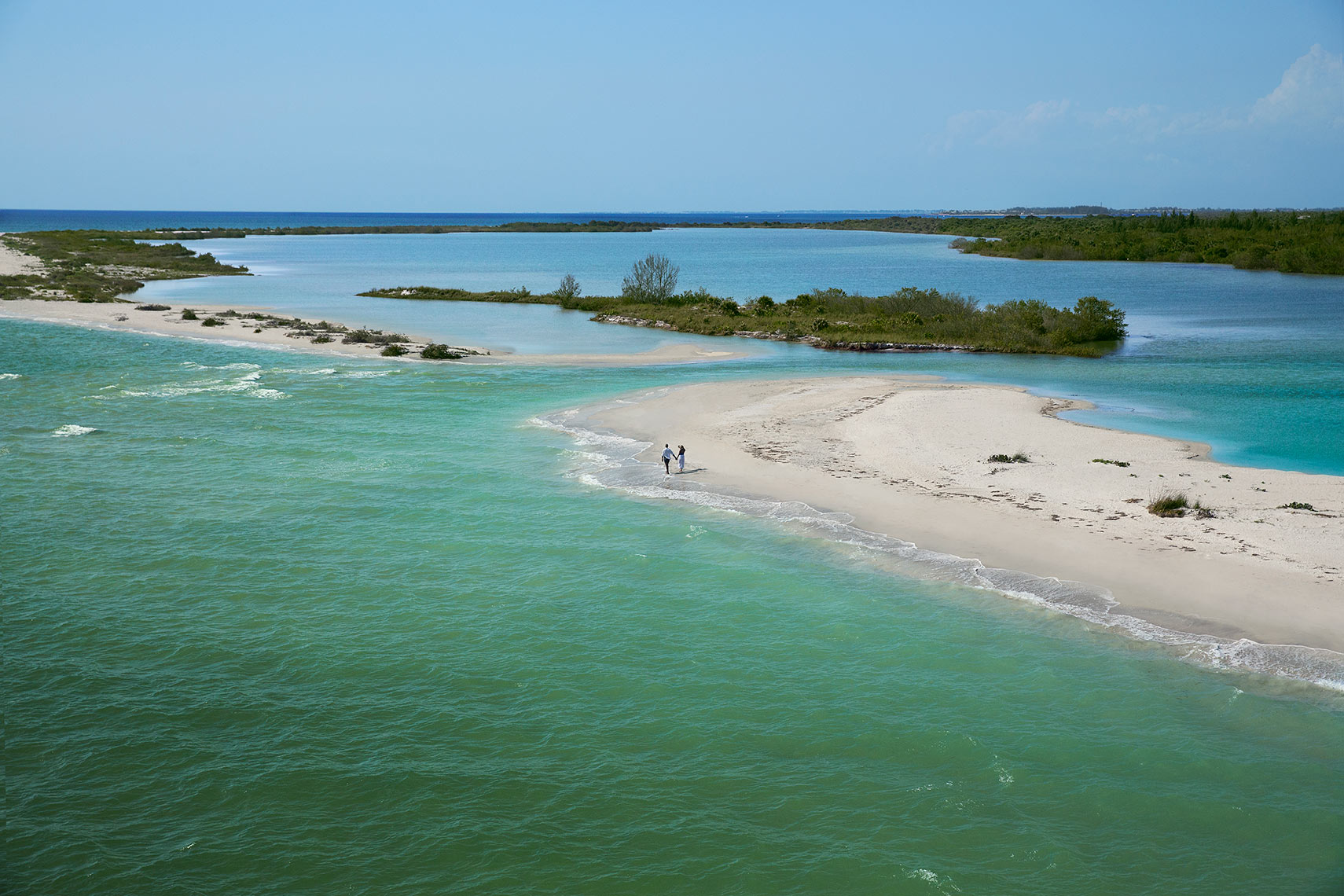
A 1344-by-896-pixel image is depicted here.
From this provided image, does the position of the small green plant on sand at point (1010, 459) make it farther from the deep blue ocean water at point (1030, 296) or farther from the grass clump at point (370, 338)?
the grass clump at point (370, 338)

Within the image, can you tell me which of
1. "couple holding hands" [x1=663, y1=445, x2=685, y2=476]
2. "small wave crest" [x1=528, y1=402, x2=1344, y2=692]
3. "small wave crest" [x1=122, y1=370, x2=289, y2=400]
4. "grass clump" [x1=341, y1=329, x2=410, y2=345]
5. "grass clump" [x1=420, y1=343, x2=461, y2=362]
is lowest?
"small wave crest" [x1=528, y1=402, x2=1344, y2=692]

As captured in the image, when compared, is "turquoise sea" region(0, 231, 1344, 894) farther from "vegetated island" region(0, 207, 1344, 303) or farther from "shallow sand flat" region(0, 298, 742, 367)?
"vegetated island" region(0, 207, 1344, 303)

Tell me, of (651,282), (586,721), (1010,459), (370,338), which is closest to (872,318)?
(651,282)

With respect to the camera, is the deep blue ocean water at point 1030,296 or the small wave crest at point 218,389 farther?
the small wave crest at point 218,389

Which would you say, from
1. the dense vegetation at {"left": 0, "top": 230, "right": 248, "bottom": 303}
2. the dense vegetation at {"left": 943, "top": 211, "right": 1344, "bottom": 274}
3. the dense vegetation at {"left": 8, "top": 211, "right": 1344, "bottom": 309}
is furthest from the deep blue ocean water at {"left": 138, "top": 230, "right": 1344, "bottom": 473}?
the dense vegetation at {"left": 0, "top": 230, "right": 248, "bottom": 303}

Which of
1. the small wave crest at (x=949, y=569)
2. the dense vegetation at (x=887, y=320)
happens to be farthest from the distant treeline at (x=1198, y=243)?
the small wave crest at (x=949, y=569)

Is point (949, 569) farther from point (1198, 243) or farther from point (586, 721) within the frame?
point (1198, 243)

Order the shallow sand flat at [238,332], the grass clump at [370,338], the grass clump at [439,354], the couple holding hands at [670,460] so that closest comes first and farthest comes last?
the couple holding hands at [670,460], the grass clump at [439,354], the shallow sand flat at [238,332], the grass clump at [370,338]
